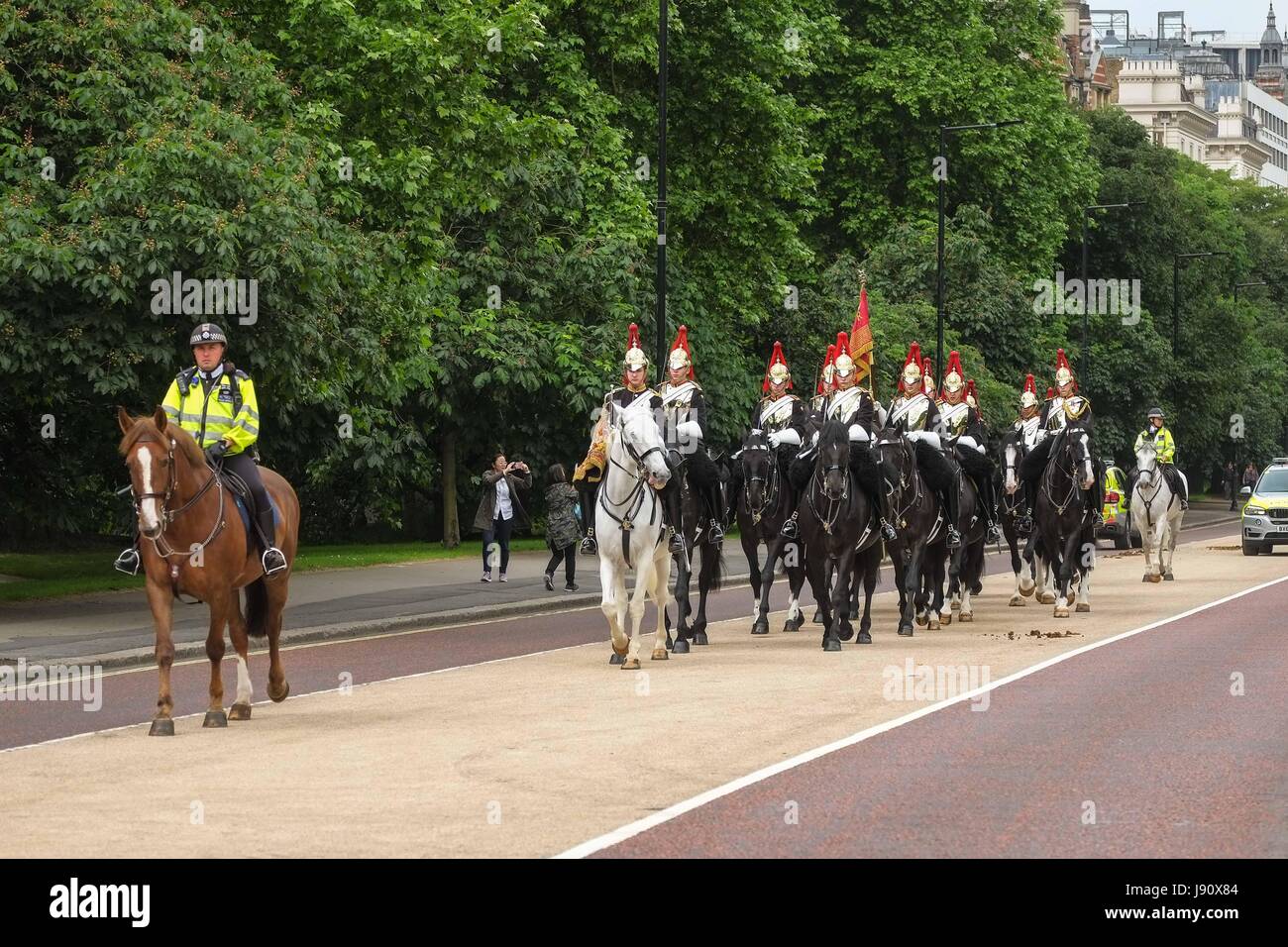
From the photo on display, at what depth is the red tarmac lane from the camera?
15352 mm

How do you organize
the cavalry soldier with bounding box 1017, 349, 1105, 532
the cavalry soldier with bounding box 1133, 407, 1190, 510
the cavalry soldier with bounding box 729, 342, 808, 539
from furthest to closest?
the cavalry soldier with bounding box 1133, 407, 1190, 510
the cavalry soldier with bounding box 1017, 349, 1105, 532
the cavalry soldier with bounding box 729, 342, 808, 539

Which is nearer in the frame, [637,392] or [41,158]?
[637,392]

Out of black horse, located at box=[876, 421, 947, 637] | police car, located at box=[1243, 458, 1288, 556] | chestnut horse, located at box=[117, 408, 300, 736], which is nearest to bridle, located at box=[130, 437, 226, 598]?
chestnut horse, located at box=[117, 408, 300, 736]

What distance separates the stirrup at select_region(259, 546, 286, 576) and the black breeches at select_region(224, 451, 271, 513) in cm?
29

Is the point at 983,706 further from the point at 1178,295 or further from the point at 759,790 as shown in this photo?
the point at 1178,295

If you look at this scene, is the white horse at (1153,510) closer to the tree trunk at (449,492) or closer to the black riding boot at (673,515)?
Result: the tree trunk at (449,492)

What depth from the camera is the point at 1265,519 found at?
45281 mm

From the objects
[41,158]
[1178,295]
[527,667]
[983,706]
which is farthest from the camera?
[1178,295]

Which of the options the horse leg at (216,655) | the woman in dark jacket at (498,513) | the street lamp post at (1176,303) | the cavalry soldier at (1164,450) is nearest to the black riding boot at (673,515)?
the horse leg at (216,655)

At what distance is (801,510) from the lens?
71.6 feet

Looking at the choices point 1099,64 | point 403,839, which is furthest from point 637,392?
point 1099,64

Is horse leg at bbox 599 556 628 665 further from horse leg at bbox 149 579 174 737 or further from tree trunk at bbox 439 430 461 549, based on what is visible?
tree trunk at bbox 439 430 461 549

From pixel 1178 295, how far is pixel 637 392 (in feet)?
205

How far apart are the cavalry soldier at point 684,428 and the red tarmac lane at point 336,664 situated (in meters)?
1.66
